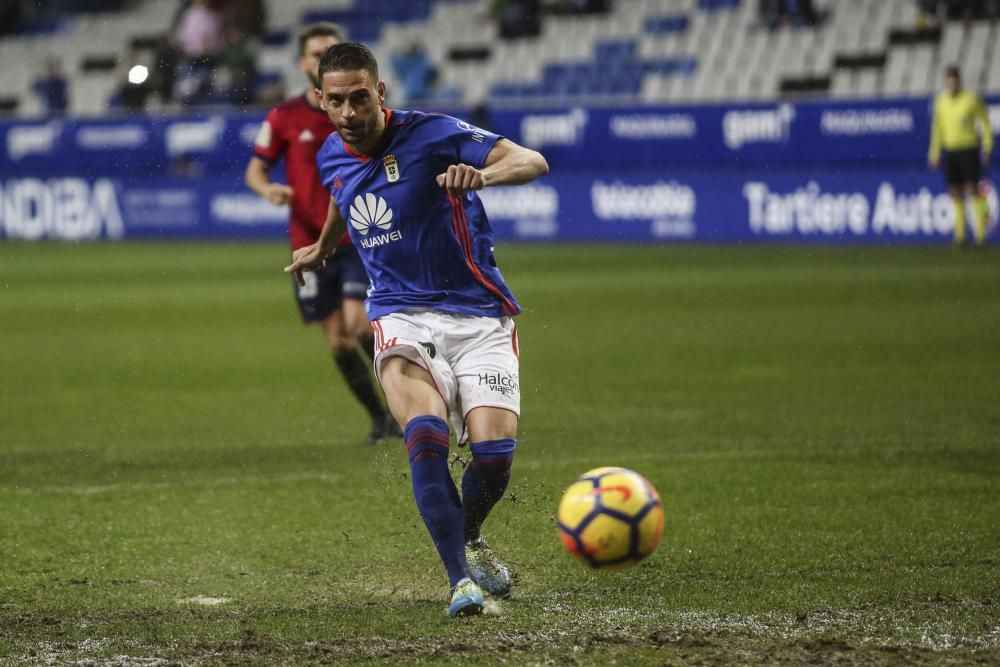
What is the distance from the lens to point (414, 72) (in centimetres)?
2944

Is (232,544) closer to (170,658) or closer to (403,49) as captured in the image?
(170,658)

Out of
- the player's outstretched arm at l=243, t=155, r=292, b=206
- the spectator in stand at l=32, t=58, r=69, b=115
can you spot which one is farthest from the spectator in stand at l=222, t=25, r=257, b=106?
the player's outstretched arm at l=243, t=155, r=292, b=206

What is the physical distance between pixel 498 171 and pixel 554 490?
2673 millimetres

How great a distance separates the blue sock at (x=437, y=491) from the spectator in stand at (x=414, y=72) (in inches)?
958

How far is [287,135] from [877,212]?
1485cm

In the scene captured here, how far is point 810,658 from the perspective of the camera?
466 centimetres

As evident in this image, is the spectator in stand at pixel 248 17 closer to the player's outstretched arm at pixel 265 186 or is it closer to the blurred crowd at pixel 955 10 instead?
the blurred crowd at pixel 955 10

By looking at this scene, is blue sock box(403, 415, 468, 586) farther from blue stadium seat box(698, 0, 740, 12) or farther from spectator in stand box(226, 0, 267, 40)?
spectator in stand box(226, 0, 267, 40)

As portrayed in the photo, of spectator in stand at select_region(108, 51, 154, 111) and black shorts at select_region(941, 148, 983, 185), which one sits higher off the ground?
spectator in stand at select_region(108, 51, 154, 111)

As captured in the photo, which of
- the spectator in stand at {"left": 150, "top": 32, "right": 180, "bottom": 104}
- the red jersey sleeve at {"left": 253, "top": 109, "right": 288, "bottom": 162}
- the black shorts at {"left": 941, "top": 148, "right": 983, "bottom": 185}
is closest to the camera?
the red jersey sleeve at {"left": 253, "top": 109, "right": 288, "bottom": 162}

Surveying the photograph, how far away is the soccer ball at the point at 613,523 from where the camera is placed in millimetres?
5160

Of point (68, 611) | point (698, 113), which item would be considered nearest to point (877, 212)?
point (698, 113)

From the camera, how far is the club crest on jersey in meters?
5.75

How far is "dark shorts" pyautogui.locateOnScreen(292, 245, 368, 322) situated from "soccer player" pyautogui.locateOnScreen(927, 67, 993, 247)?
533 inches
